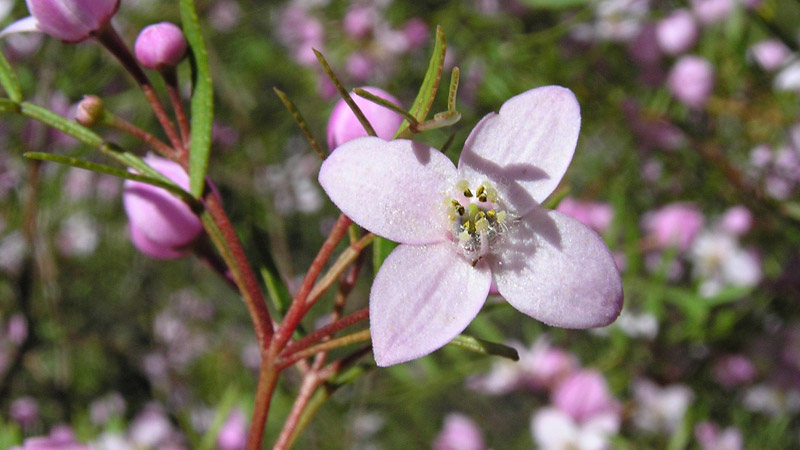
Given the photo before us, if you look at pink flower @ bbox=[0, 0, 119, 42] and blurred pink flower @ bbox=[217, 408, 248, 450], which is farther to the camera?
blurred pink flower @ bbox=[217, 408, 248, 450]

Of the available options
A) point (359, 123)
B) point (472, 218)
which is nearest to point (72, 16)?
point (359, 123)

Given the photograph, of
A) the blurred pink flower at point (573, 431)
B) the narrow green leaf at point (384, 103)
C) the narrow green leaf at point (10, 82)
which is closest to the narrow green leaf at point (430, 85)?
the narrow green leaf at point (384, 103)

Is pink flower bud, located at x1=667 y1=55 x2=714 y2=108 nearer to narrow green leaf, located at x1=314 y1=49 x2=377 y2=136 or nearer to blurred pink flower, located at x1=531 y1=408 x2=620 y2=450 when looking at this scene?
blurred pink flower, located at x1=531 y1=408 x2=620 y2=450

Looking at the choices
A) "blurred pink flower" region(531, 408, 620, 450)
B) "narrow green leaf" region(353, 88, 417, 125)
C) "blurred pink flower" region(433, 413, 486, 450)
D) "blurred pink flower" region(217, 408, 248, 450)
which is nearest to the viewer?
"narrow green leaf" region(353, 88, 417, 125)

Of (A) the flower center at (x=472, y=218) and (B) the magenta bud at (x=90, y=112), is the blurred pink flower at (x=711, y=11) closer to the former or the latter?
(A) the flower center at (x=472, y=218)

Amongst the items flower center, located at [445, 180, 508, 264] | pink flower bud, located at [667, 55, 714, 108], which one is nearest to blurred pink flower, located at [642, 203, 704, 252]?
pink flower bud, located at [667, 55, 714, 108]

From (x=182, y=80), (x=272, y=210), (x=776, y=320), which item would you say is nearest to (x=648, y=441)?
(x=776, y=320)

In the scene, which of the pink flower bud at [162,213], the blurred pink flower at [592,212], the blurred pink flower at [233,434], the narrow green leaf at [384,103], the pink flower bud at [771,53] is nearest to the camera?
the narrow green leaf at [384,103]

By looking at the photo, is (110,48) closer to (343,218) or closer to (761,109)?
(343,218)
